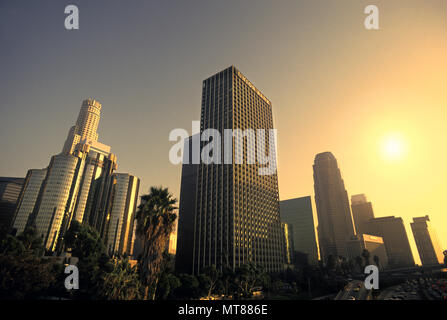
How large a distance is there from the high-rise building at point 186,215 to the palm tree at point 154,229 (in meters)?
113

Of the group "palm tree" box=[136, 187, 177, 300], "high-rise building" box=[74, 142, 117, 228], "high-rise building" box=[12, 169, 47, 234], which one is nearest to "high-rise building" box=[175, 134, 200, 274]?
"high-rise building" box=[74, 142, 117, 228]

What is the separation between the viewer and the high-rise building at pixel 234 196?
126062 millimetres

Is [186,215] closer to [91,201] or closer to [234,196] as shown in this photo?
[234,196]

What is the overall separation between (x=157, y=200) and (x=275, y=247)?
131015 mm

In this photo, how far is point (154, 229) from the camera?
30422 millimetres

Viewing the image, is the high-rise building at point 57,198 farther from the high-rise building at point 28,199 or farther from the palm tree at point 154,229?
the palm tree at point 154,229

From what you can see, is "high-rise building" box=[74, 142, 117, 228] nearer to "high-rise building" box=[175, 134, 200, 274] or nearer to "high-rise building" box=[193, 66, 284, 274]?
"high-rise building" box=[175, 134, 200, 274]

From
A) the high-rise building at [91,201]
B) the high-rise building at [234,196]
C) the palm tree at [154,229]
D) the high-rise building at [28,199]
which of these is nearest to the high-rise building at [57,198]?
the high-rise building at [28,199]

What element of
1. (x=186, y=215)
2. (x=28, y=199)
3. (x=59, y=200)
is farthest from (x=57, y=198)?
(x=186, y=215)

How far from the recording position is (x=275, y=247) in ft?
486

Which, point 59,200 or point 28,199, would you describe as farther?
point 28,199

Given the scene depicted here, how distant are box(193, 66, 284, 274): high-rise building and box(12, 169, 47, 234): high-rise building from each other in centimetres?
11331

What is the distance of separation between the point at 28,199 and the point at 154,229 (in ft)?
599

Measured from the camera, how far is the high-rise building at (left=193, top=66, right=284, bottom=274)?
126062 millimetres
